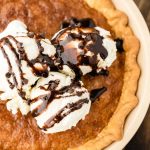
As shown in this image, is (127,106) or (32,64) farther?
(127,106)

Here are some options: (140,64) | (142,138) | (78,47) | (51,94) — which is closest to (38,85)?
(51,94)

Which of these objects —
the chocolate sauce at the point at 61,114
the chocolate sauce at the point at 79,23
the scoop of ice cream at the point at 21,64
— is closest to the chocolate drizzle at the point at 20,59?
the scoop of ice cream at the point at 21,64

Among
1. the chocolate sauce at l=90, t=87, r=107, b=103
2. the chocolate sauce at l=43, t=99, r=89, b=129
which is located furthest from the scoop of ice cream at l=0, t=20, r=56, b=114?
the chocolate sauce at l=90, t=87, r=107, b=103

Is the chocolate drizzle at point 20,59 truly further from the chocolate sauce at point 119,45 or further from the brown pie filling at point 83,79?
the chocolate sauce at point 119,45

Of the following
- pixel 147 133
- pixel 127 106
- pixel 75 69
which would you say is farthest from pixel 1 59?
pixel 147 133

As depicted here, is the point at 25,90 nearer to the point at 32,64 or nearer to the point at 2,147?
the point at 32,64

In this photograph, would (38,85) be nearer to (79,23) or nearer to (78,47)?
(78,47)
